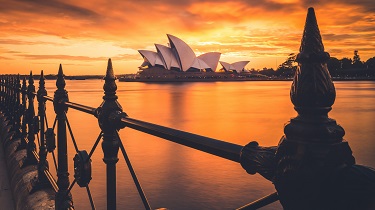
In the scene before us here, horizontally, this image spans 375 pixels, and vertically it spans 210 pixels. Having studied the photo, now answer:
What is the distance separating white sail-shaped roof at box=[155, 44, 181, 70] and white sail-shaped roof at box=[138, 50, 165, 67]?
1566 mm

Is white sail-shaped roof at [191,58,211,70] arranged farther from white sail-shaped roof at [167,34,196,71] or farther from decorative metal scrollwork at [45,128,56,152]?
decorative metal scrollwork at [45,128,56,152]

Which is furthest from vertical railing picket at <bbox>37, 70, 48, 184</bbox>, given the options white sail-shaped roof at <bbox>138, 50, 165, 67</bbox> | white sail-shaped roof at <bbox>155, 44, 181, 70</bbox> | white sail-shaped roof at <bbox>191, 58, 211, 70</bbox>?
white sail-shaped roof at <bbox>191, 58, 211, 70</bbox>

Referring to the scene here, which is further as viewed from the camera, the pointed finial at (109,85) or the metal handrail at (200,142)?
the pointed finial at (109,85)

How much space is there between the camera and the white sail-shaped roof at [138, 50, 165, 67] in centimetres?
10462

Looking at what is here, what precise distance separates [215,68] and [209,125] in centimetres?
9836

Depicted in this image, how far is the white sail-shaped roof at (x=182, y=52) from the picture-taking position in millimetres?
92000

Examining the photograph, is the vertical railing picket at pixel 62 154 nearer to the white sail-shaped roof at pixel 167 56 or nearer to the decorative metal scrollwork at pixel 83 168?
the decorative metal scrollwork at pixel 83 168

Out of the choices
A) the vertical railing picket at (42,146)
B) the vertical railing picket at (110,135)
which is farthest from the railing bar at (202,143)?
the vertical railing picket at (42,146)

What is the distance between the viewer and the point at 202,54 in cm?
12169

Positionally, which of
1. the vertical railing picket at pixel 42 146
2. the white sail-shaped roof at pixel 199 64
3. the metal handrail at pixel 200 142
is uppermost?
the white sail-shaped roof at pixel 199 64

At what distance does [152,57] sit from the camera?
105 m

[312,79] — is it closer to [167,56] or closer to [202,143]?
[202,143]

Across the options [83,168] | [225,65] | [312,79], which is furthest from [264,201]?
[225,65]

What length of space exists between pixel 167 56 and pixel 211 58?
23.9 metres
